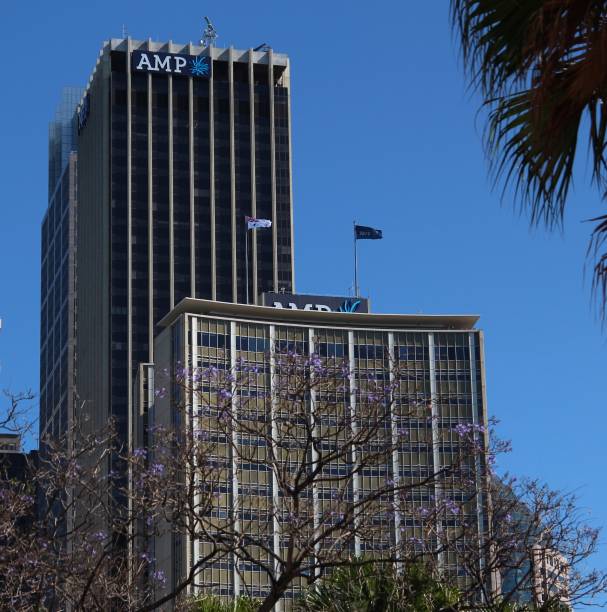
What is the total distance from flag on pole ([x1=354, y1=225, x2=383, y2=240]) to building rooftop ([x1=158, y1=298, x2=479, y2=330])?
1076cm

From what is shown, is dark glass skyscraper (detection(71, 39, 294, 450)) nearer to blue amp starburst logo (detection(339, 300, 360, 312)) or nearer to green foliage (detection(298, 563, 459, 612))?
blue amp starburst logo (detection(339, 300, 360, 312))

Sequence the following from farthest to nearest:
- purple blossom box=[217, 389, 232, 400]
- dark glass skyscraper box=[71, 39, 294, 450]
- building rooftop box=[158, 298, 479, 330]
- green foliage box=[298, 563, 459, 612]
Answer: dark glass skyscraper box=[71, 39, 294, 450] < building rooftop box=[158, 298, 479, 330] < green foliage box=[298, 563, 459, 612] < purple blossom box=[217, 389, 232, 400]

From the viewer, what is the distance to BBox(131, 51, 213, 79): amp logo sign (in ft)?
621

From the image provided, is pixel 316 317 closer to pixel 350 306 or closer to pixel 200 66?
pixel 350 306

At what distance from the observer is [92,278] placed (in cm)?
19088

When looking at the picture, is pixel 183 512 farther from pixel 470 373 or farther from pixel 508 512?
pixel 470 373

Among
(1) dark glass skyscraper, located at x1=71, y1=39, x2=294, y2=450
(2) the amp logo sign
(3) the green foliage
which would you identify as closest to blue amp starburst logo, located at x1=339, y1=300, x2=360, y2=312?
(1) dark glass skyscraper, located at x1=71, y1=39, x2=294, y2=450

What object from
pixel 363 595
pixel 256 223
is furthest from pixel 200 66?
pixel 363 595

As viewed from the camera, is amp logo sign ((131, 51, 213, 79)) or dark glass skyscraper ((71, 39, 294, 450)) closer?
dark glass skyscraper ((71, 39, 294, 450))

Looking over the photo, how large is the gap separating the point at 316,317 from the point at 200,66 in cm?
5141

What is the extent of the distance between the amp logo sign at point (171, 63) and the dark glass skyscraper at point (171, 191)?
13 cm

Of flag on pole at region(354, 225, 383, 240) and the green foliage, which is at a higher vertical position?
flag on pole at region(354, 225, 383, 240)

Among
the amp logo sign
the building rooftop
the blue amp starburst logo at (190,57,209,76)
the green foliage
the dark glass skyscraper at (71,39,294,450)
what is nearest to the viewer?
the green foliage

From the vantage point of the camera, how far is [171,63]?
7485 inches
